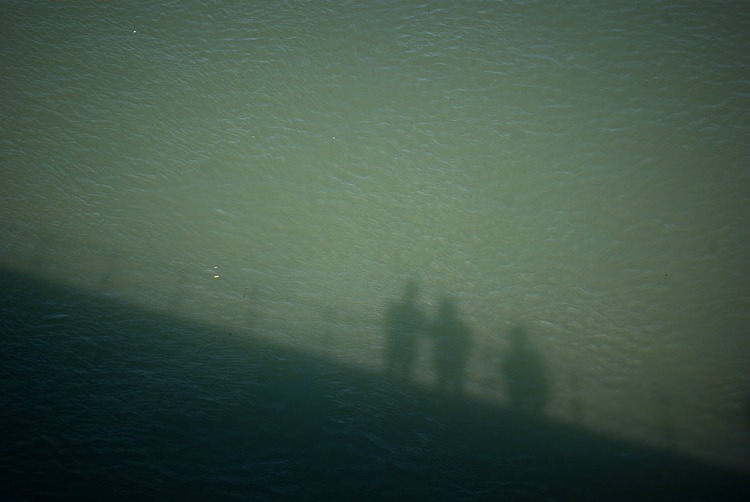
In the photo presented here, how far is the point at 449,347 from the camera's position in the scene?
618cm

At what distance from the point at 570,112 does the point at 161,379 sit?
6839mm

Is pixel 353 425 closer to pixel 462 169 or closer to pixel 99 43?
pixel 462 169

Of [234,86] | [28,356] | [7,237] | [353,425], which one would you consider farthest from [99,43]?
[353,425]

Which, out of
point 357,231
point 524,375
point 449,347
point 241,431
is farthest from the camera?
point 357,231

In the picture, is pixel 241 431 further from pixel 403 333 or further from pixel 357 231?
pixel 357 231

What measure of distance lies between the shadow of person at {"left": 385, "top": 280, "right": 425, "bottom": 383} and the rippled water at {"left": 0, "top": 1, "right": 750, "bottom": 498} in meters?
0.10

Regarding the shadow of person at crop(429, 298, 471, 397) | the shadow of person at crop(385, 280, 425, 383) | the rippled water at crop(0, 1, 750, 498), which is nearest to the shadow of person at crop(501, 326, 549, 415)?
the rippled water at crop(0, 1, 750, 498)

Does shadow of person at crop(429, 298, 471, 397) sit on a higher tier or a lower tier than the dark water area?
higher

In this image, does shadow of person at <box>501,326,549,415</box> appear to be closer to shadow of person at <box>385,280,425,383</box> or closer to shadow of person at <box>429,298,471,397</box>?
shadow of person at <box>429,298,471,397</box>

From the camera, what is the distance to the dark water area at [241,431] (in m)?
4.42

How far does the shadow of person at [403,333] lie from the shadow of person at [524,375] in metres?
1.08

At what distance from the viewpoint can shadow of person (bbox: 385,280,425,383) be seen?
584 centimetres

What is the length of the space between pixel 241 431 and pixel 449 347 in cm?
251

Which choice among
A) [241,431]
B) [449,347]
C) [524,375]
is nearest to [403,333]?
[449,347]
